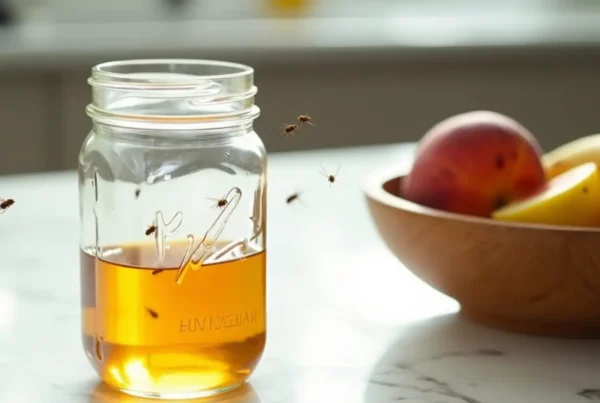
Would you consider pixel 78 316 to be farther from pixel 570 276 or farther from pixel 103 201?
pixel 570 276

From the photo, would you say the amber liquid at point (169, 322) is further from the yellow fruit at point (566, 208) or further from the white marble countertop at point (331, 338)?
the yellow fruit at point (566, 208)

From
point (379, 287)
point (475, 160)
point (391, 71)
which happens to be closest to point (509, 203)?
point (475, 160)

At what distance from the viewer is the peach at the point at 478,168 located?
3.21ft

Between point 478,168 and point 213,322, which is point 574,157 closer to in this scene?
point 478,168

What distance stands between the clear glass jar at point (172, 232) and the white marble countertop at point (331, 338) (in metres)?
0.04

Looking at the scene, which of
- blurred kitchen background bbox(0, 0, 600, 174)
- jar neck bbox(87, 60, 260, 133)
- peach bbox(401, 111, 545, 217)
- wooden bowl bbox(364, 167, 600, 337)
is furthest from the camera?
blurred kitchen background bbox(0, 0, 600, 174)

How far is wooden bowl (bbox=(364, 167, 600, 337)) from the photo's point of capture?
2.78ft

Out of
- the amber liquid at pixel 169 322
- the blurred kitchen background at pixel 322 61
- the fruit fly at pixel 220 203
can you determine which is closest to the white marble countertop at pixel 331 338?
the amber liquid at pixel 169 322

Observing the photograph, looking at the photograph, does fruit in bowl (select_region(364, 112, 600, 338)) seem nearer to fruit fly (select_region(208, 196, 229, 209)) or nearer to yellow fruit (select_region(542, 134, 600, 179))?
yellow fruit (select_region(542, 134, 600, 179))

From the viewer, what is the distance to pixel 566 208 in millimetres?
916

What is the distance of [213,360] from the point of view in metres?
0.76

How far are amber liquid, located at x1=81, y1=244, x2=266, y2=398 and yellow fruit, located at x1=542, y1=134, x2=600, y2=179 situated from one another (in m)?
0.41

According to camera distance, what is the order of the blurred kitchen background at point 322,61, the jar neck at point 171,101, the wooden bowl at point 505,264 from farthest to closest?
1. the blurred kitchen background at point 322,61
2. the wooden bowl at point 505,264
3. the jar neck at point 171,101

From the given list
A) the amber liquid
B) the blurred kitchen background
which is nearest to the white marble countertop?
the amber liquid
